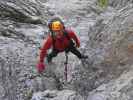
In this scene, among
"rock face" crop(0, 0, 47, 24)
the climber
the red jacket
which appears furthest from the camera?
"rock face" crop(0, 0, 47, 24)

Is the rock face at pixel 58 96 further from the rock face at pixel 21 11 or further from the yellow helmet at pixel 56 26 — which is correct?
the rock face at pixel 21 11

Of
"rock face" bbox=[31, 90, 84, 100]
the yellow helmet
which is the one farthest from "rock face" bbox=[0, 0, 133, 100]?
the yellow helmet

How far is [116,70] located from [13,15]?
7.28 m

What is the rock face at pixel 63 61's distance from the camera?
9352 mm

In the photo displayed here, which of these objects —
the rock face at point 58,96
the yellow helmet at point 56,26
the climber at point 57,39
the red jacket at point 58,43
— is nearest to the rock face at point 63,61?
the rock face at point 58,96

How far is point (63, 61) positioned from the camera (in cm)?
1310

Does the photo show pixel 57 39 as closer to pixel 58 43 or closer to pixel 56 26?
pixel 58 43

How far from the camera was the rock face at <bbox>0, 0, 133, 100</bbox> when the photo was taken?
9.35 m

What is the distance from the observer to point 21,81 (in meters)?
11.3

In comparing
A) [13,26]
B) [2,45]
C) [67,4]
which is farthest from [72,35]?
[67,4]

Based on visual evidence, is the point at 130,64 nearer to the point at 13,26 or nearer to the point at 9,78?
the point at 9,78

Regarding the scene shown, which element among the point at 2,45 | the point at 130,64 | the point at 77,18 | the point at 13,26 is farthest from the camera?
the point at 77,18

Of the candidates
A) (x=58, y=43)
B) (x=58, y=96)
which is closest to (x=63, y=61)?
(x=58, y=43)

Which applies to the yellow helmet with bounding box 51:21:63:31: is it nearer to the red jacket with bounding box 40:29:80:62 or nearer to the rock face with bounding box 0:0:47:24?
the red jacket with bounding box 40:29:80:62
